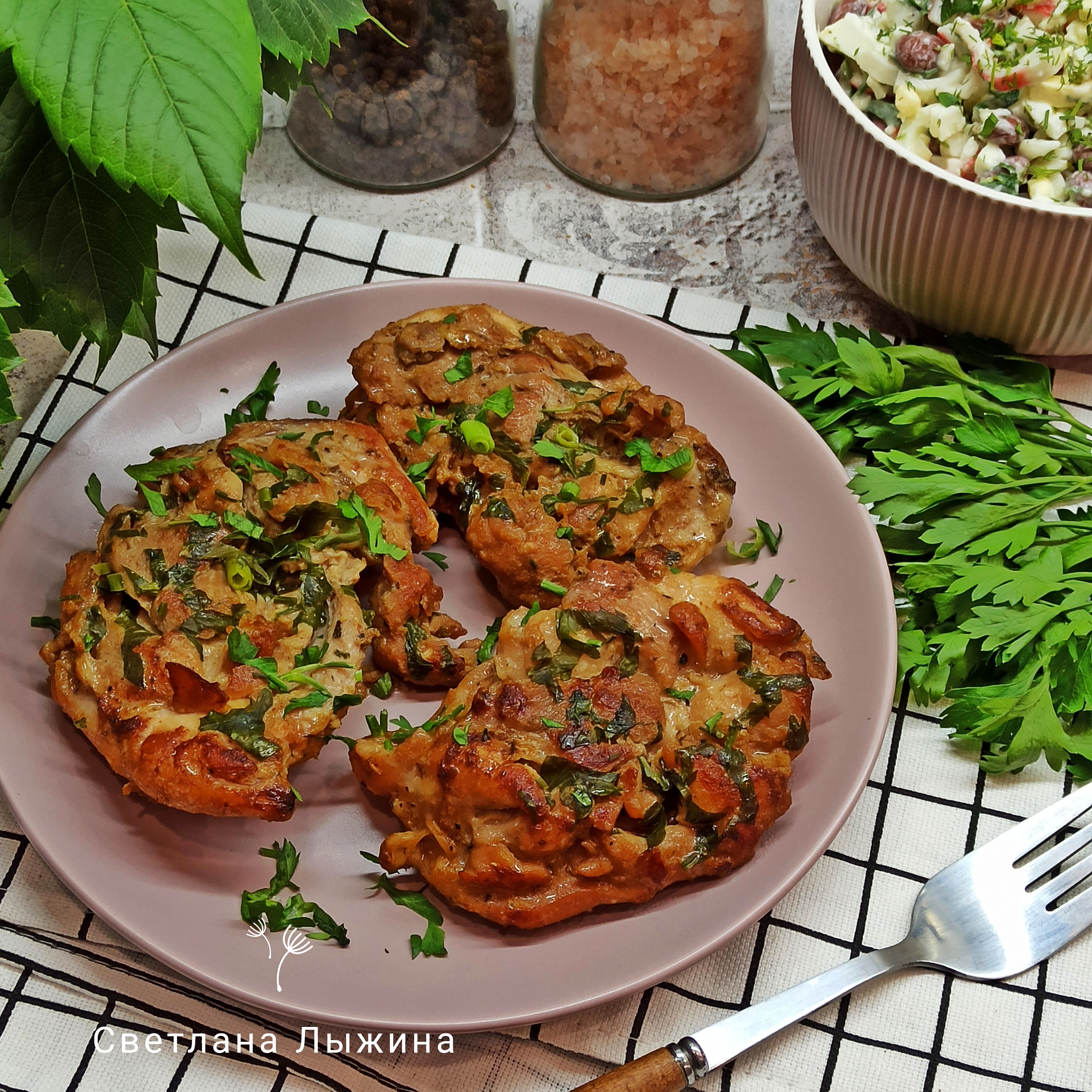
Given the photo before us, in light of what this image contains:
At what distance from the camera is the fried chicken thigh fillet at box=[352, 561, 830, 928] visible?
6.59ft

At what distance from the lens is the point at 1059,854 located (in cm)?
226

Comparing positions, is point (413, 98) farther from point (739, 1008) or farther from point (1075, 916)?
point (1075, 916)

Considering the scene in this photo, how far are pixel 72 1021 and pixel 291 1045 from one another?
0.38m

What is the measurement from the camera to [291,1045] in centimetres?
213

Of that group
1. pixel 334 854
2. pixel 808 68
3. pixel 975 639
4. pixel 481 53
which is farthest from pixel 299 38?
pixel 975 639

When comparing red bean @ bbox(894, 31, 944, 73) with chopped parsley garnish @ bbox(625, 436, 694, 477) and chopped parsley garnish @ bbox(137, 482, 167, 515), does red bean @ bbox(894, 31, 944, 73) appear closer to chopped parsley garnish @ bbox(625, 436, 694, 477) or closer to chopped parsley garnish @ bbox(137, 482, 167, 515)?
chopped parsley garnish @ bbox(625, 436, 694, 477)

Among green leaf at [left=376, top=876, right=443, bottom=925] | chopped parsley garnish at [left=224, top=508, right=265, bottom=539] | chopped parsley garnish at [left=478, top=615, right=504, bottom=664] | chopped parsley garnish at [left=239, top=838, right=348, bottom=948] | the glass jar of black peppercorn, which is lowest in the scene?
chopped parsley garnish at [left=239, top=838, right=348, bottom=948]

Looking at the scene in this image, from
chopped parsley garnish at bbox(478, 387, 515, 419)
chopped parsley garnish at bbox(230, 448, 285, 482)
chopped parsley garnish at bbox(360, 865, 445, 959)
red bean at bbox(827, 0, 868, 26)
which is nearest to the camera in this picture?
chopped parsley garnish at bbox(360, 865, 445, 959)

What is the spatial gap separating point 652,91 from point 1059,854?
196cm

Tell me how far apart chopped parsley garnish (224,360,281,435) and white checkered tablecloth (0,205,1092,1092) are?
93cm

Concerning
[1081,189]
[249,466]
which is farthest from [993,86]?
[249,466]

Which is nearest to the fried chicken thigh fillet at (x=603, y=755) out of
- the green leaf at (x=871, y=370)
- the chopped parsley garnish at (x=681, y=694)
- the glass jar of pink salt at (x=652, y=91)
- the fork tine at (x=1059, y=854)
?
the chopped parsley garnish at (x=681, y=694)

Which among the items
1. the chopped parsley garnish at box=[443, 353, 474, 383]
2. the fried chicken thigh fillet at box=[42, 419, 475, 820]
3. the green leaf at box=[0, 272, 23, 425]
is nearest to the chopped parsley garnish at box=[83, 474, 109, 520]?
the fried chicken thigh fillet at box=[42, 419, 475, 820]

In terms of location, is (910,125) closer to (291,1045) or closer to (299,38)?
(299,38)
